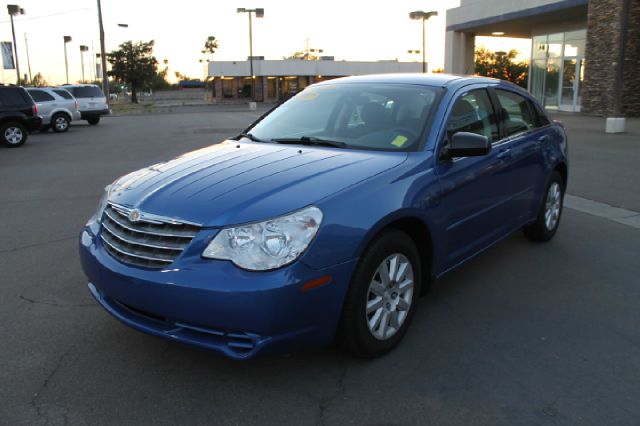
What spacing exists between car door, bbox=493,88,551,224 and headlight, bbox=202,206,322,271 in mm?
2548

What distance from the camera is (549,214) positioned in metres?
5.74

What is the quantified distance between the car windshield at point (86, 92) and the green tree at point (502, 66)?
103 feet

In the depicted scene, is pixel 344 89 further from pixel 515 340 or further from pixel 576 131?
pixel 576 131

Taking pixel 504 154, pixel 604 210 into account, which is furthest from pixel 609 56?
pixel 504 154

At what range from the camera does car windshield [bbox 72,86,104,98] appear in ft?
83.0

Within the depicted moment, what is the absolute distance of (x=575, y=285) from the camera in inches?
183

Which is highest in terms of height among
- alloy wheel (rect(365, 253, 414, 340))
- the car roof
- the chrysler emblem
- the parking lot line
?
the car roof

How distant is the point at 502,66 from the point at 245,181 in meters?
53.6

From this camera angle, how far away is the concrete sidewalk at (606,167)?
8.15m

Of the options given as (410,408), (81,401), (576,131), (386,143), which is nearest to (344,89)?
(386,143)

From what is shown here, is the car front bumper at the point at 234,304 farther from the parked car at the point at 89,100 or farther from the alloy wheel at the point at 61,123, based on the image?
the parked car at the point at 89,100

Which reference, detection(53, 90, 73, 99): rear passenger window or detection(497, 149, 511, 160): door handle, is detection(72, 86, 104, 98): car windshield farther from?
detection(497, 149, 511, 160): door handle

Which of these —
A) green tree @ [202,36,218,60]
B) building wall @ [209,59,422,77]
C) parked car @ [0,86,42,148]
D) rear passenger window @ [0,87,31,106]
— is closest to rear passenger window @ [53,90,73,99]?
parked car @ [0,86,42,148]

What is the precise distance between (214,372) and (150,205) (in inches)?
40.4
